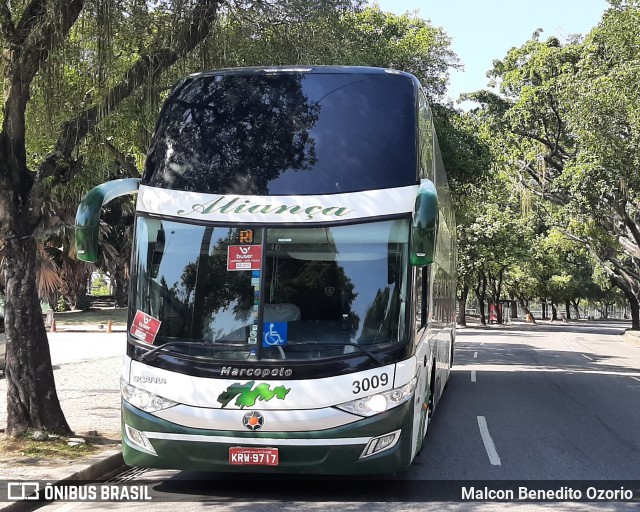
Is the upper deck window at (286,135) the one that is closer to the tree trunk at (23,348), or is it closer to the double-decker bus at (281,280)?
the double-decker bus at (281,280)

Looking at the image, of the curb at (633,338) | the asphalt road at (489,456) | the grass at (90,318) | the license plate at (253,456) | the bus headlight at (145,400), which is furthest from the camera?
the curb at (633,338)

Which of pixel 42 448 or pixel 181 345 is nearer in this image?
pixel 181 345

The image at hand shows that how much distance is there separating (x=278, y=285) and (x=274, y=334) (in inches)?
17.8

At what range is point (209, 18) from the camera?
32.2 feet

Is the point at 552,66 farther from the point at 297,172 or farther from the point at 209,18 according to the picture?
the point at 297,172

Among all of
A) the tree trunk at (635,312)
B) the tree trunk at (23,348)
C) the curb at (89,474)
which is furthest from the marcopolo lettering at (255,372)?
the tree trunk at (635,312)

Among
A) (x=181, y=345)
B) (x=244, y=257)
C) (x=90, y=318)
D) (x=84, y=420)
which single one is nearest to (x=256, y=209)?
(x=244, y=257)

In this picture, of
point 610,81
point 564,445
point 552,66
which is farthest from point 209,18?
point 552,66

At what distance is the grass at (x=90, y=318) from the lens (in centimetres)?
3888

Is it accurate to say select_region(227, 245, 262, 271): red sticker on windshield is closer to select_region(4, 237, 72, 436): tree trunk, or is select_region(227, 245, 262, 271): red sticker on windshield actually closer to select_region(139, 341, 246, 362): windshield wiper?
select_region(139, 341, 246, 362): windshield wiper

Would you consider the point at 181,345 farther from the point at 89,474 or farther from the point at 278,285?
the point at 89,474

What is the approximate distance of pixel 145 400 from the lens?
6.84m

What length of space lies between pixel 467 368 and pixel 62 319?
2614 centimetres

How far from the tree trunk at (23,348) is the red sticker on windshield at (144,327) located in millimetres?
2484
